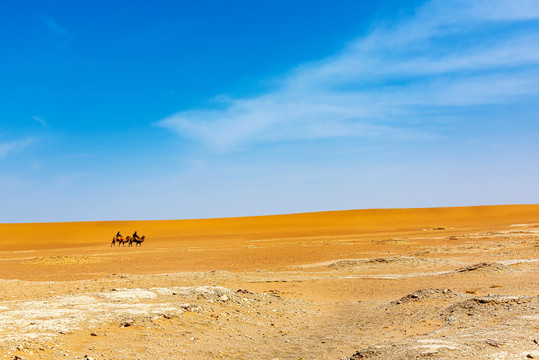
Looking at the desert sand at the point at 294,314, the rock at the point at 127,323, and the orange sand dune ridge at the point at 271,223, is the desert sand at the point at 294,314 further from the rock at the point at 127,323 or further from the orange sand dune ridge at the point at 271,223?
the orange sand dune ridge at the point at 271,223

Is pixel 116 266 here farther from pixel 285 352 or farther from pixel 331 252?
pixel 285 352

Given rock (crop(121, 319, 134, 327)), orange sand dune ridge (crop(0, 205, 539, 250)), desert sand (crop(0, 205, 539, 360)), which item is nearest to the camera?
desert sand (crop(0, 205, 539, 360))

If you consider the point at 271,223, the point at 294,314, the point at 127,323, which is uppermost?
the point at 271,223

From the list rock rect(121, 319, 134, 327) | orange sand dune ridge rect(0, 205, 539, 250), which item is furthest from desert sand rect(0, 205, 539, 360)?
orange sand dune ridge rect(0, 205, 539, 250)

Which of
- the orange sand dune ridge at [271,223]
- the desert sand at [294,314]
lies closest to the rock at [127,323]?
the desert sand at [294,314]

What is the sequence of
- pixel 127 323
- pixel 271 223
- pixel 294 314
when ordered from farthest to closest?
pixel 271 223 → pixel 294 314 → pixel 127 323

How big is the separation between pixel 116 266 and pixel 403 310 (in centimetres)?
2070

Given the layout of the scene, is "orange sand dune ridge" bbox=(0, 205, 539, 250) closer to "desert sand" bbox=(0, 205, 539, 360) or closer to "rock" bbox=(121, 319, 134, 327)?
"desert sand" bbox=(0, 205, 539, 360)

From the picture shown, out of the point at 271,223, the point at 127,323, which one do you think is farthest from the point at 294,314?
the point at 271,223

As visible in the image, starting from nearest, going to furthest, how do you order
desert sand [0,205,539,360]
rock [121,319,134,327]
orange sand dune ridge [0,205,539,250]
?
desert sand [0,205,539,360]
rock [121,319,134,327]
orange sand dune ridge [0,205,539,250]

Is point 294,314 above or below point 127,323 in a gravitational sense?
below

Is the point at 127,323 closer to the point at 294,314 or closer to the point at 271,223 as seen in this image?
the point at 294,314

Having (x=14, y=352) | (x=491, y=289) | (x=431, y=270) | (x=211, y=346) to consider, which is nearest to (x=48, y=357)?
(x=14, y=352)

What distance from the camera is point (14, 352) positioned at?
8.73 meters
